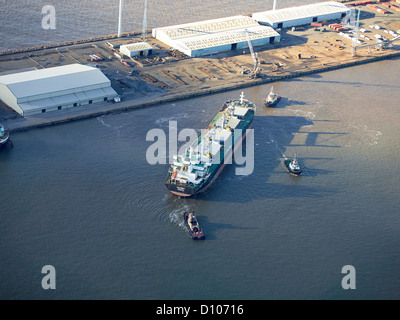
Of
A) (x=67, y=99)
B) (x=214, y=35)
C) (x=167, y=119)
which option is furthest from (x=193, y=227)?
(x=214, y=35)

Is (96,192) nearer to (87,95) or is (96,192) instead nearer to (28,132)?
(28,132)

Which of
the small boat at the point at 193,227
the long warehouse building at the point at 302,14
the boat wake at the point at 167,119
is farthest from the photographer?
the long warehouse building at the point at 302,14

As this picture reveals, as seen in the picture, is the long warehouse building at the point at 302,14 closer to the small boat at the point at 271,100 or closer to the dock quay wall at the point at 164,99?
the dock quay wall at the point at 164,99

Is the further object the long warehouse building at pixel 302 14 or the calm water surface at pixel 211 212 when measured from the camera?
the long warehouse building at pixel 302 14

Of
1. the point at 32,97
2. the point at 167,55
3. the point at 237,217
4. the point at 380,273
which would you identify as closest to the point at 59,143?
the point at 32,97

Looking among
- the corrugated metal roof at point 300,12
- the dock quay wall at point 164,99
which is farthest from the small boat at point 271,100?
the corrugated metal roof at point 300,12

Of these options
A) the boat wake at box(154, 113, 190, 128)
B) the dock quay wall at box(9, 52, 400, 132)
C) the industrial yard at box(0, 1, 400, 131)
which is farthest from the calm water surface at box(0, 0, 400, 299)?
→ the industrial yard at box(0, 1, 400, 131)
